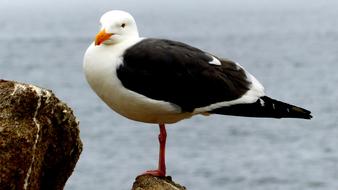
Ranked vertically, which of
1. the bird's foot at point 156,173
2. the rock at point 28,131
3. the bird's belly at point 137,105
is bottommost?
the rock at point 28,131

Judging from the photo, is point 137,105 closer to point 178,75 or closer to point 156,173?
point 178,75

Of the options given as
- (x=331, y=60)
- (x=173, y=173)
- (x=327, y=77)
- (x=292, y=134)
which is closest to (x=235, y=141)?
(x=292, y=134)

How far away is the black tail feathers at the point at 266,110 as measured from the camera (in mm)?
8336

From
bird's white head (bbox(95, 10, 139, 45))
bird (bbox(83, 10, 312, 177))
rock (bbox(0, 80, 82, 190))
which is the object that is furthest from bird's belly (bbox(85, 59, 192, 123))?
rock (bbox(0, 80, 82, 190))

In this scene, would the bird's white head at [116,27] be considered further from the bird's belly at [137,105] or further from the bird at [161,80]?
the bird's belly at [137,105]

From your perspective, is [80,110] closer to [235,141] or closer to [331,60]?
[235,141]

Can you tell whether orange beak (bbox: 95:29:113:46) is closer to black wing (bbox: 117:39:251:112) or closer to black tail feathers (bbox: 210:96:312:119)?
black wing (bbox: 117:39:251:112)

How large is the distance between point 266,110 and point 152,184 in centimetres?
133

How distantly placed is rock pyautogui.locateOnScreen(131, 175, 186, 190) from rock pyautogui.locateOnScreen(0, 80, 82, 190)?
40.2 inches

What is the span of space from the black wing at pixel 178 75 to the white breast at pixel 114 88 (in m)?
0.06

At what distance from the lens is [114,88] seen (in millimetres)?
7809

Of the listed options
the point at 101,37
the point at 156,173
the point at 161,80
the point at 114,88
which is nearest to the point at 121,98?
the point at 114,88

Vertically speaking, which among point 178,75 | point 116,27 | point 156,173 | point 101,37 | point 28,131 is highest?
point 116,27

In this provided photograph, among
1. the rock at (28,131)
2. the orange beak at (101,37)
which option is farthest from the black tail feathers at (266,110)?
the rock at (28,131)
